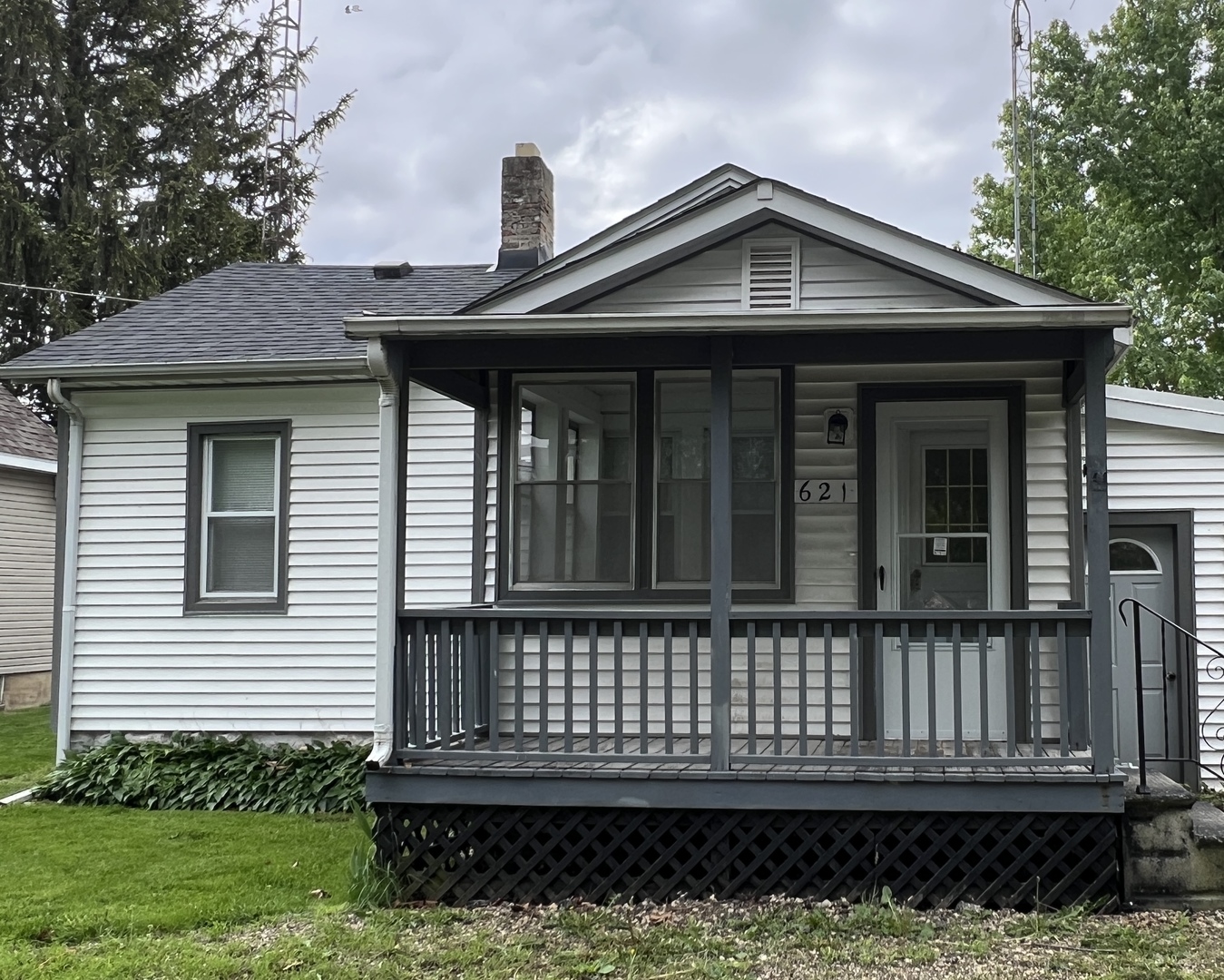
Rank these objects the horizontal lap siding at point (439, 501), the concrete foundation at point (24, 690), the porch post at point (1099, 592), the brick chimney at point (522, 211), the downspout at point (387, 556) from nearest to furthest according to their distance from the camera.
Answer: the porch post at point (1099, 592) → the downspout at point (387, 556) → the horizontal lap siding at point (439, 501) → the brick chimney at point (522, 211) → the concrete foundation at point (24, 690)

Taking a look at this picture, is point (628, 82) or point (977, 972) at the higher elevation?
point (628, 82)

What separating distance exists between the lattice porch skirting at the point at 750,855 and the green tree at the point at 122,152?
16.4m

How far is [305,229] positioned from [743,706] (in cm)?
2087

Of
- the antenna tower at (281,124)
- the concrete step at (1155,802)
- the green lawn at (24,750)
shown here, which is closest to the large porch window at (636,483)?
the concrete step at (1155,802)

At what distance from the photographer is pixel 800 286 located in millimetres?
6922

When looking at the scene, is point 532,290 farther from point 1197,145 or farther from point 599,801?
point 1197,145

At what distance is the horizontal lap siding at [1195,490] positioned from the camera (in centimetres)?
853

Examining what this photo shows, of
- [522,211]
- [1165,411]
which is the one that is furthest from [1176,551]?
[522,211]

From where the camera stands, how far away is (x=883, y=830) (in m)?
5.91

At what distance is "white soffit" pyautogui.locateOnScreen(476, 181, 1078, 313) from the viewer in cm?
643

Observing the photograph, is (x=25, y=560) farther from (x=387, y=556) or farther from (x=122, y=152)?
(x=387, y=556)

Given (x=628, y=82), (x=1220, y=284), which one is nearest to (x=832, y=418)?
(x=1220, y=284)

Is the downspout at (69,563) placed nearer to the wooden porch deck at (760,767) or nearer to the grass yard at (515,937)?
the grass yard at (515,937)

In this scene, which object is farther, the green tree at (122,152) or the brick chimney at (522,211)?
the green tree at (122,152)
